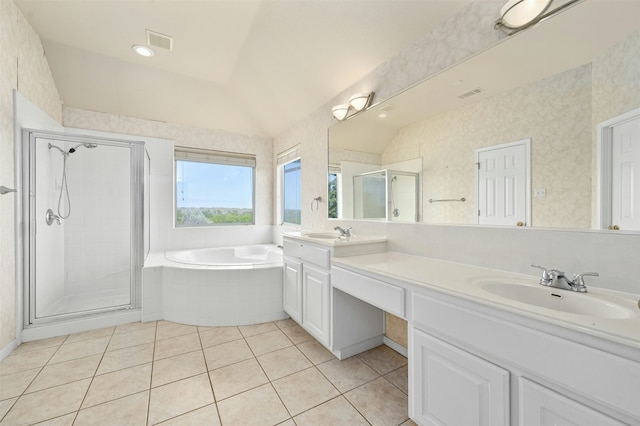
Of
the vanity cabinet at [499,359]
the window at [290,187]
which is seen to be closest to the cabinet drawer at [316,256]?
the vanity cabinet at [499,359]

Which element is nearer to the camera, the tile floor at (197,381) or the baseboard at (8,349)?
the tile floor at (197,381)

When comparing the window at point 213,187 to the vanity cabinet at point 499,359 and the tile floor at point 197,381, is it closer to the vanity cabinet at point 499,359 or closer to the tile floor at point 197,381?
the tile floor at point 197,381

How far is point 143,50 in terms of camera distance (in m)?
2.66

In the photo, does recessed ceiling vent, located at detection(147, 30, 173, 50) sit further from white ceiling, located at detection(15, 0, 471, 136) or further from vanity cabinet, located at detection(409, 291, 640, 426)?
vanity cabinet, located at detection(409, 291, 640, 426)

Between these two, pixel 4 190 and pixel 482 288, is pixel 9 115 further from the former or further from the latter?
pixel 482 288

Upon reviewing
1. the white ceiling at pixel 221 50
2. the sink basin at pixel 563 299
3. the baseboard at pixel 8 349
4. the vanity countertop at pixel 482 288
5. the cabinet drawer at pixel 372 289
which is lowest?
the baseboard at pixel 8 349

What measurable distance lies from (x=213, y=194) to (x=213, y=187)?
11cm

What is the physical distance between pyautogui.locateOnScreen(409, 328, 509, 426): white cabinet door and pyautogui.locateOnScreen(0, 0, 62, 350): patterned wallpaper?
285 centimetres

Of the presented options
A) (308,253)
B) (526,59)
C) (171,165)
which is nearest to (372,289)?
(308,253)

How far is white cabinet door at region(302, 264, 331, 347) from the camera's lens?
192cm

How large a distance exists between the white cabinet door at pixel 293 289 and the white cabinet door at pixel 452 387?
1.21 metres

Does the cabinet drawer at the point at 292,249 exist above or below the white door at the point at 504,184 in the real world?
below

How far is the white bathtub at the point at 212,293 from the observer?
8.19 feet

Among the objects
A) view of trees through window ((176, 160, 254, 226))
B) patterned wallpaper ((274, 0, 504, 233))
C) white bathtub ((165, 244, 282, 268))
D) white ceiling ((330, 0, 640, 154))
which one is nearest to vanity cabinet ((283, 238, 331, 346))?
patterned wallpaper ((274, 0, 504, 233))
